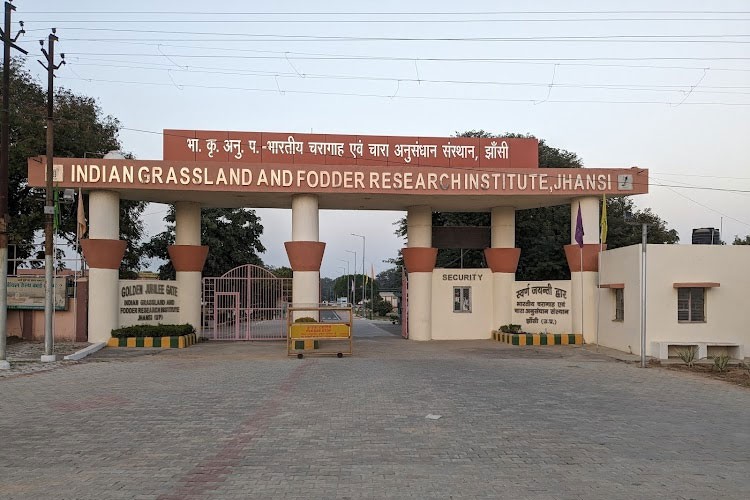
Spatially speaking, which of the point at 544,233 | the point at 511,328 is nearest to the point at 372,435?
the point at 511,328

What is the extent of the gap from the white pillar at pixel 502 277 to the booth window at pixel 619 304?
4476mm

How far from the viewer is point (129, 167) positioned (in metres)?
20.7

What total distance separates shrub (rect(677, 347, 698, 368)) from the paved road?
2.28 metres

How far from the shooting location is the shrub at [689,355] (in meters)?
16.7

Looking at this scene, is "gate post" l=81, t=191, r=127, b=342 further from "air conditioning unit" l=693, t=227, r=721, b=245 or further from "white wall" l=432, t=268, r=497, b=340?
"air conditioning unit" l=693, t=227, r=721, b=245

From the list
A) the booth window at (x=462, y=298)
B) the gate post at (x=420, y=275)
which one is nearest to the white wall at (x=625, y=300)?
the booth window at (x=462, y=298)

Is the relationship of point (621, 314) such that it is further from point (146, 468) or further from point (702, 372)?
point (146, 468)

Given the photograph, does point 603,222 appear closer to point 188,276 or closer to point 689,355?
point 689,355

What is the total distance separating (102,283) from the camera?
2080 cm

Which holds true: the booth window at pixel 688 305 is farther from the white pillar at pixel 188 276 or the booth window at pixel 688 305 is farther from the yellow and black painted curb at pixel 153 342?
the white pillar at pixel 188 276

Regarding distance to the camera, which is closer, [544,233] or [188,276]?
[188,276]

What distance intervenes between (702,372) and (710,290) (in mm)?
4088

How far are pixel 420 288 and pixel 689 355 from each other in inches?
395

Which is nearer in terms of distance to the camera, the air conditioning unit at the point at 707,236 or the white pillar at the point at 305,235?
the air conditioning unit at the point at 707,236
